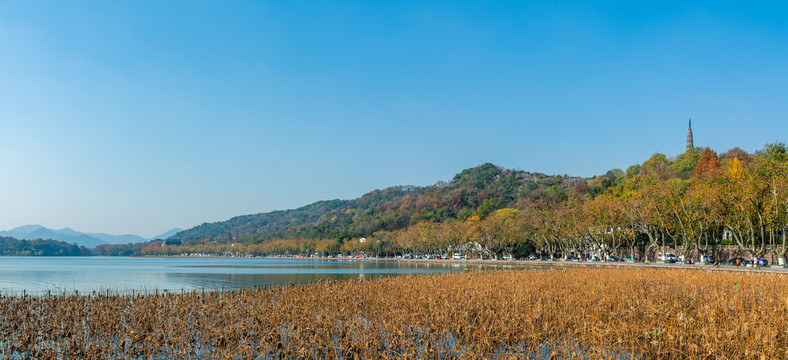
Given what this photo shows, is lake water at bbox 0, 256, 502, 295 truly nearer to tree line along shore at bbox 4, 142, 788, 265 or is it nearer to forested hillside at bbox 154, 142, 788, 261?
forested hillside at bbox 154, 142, 788, 261

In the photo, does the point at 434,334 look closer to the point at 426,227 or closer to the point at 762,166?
the point at 762,166

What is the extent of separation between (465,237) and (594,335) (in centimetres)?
8568

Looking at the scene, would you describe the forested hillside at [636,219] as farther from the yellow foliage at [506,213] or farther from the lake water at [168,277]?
the lake water at [168,277]

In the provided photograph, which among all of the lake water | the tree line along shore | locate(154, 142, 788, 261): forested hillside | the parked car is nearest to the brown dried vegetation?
the lake water

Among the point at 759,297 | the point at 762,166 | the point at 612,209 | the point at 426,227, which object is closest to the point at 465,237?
the point at 426,227

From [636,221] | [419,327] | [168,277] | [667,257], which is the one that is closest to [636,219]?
[636,221]

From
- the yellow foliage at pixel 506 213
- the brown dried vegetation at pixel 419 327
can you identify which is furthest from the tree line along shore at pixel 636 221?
the brown dried vegetation at pixel 419 327

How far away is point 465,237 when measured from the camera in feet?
313

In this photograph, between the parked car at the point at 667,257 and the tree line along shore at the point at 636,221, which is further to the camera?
the parked car at the point at 667,257

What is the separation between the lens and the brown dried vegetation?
10.3m

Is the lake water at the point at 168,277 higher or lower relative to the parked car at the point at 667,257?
lower

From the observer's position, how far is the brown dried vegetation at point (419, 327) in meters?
10.3

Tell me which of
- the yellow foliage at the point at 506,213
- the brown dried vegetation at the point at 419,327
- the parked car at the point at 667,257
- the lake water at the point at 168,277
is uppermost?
the yellow foliage at the point at 506,213

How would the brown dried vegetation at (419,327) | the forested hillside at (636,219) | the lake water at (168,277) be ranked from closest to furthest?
Result: the brown dried vegetation at (419,327) < the lake water at (168,277) < the forested hillside at (636,219)
